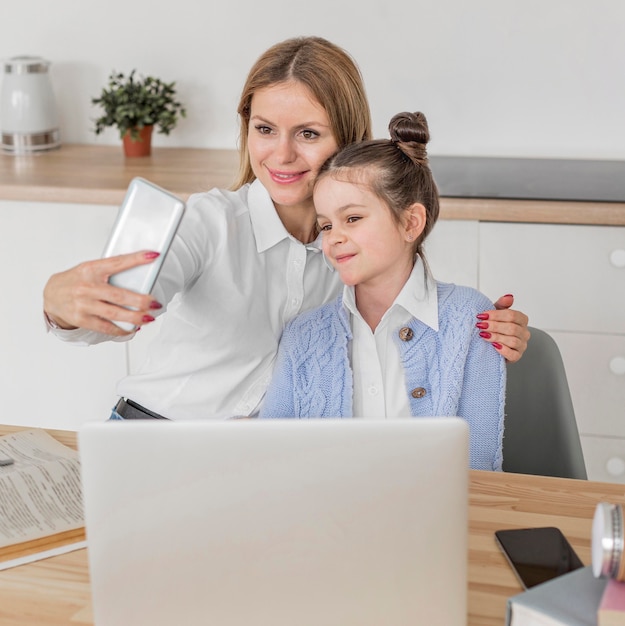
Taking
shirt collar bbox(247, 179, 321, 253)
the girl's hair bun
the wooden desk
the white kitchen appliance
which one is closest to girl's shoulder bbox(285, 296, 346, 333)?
shirt collar bbox(247, 179, 321, 253)

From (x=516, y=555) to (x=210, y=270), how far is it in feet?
2.26

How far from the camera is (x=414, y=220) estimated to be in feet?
5.17

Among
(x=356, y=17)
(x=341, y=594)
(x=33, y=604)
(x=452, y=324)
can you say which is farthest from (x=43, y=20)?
(x=341, y=594)

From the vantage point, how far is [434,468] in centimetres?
90

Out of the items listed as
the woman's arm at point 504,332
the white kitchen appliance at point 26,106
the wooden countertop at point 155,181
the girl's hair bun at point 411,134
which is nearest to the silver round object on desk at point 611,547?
the woman's arm at point 504,332

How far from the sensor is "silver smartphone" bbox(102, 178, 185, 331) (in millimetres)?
1133

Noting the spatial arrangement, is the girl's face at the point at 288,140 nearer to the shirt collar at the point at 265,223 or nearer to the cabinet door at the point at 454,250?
the shirt collar at the point at 265,223

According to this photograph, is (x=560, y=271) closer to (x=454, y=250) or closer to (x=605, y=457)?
(x=454, y=250)

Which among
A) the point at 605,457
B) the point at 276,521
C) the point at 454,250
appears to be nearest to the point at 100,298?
the point at 276,521

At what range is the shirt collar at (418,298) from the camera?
157cm

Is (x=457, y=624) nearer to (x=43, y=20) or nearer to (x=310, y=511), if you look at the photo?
(x=310, y=511)

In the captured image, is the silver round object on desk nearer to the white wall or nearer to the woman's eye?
the woman's eye

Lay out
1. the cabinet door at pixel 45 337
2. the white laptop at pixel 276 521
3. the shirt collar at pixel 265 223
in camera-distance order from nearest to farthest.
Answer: the white laptop at pixel 276 521 → the shirt collar at pixel 265 223 → the cabinet door at pixel 45 337

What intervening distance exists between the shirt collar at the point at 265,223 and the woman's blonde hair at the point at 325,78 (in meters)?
0.15
